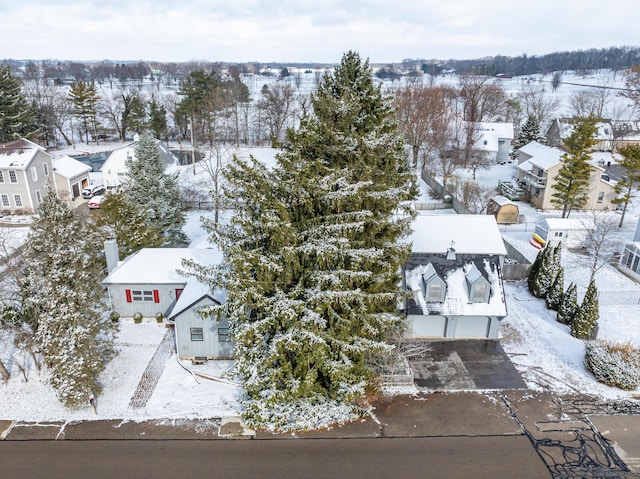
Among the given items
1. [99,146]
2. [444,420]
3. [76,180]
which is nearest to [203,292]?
[444,420]

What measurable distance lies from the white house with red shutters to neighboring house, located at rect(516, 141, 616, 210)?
32.6 m

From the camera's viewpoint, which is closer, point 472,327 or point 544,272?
point 472,327

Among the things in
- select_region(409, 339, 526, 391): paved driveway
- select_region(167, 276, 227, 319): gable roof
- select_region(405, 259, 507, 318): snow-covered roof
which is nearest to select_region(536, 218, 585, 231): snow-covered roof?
select_region(405, 259, 507, 318): snow-covered roof

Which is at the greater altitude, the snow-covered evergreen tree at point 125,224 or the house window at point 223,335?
the snow-covered evergreen tree at point 125,224

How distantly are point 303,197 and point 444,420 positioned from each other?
10.5 meters

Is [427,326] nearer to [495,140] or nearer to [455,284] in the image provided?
[455,284]

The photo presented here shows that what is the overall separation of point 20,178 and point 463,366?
38973mm

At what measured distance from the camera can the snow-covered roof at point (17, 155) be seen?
131 ft

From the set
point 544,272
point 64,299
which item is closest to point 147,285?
point 64,299

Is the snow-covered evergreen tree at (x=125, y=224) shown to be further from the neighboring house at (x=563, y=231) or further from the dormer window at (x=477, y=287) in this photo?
the neighboring house at (x=563, y=231)

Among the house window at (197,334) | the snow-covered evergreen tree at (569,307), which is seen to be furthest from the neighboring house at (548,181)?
the house window at (197,334)

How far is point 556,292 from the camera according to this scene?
84.9 ft

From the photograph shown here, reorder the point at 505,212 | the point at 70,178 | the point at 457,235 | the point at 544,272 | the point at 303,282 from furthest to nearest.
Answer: the point at 70,178 < the point at 505,212 < the point at 544,272 < the point at 457,235 < the point at 303,282

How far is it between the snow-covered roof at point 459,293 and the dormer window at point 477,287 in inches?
2.1
